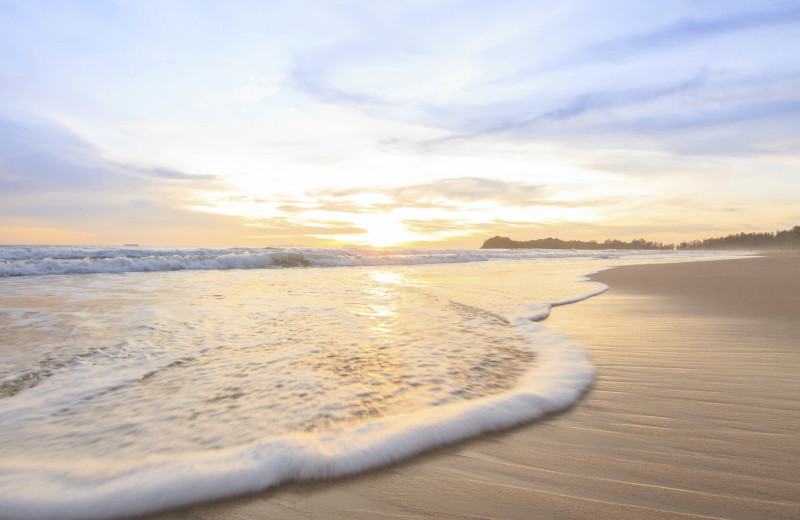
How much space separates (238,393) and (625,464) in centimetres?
220

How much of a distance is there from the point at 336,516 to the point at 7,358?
3609mm

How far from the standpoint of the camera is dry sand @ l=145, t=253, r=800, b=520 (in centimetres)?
154

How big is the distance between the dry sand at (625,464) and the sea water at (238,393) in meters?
0.14

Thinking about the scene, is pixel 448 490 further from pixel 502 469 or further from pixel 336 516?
pixel 336 516

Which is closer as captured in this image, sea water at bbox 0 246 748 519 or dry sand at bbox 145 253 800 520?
dry sand at bbox 145 253 800 520

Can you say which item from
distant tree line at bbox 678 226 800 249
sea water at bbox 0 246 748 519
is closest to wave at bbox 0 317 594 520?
sea water at bbox 0 246 748 519

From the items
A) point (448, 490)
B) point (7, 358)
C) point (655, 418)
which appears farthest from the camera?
point (7, 358)

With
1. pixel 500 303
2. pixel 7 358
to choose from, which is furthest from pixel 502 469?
pixel 500 303

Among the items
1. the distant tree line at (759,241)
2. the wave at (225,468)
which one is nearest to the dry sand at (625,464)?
the wave at (225,468)

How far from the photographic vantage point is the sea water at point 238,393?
5.72 ft

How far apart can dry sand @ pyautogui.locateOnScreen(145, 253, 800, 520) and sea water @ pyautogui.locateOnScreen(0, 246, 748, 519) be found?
14 centimetres

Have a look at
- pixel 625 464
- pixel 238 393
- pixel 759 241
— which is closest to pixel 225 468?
pixel 238 393

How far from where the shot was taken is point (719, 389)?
267 cm

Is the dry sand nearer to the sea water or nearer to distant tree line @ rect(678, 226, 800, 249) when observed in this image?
the sea water
